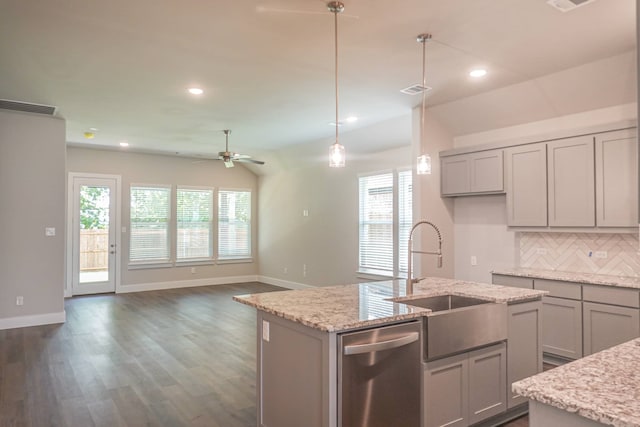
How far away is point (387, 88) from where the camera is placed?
183 inches

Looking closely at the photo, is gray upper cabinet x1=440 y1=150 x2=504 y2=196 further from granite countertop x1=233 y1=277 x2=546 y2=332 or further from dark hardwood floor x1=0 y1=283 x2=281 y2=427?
dark hardwood floor x1=0 y1=283 x2=281 y2=427

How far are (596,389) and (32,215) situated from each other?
6.73 metres

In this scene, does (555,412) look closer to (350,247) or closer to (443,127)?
(443,127)

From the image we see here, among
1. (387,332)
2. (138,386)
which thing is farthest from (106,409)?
(387,332)

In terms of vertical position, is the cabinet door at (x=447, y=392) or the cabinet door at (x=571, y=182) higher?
the cabinet door at (x=571, y=182)

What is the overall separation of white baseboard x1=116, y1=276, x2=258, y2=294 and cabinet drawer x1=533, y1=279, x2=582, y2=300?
290 inches

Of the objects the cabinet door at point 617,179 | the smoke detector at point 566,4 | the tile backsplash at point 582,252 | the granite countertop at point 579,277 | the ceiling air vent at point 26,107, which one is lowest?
the granite countertop at point 579,277

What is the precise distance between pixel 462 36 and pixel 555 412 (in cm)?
295

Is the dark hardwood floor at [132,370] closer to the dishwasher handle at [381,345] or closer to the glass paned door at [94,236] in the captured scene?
the dishwasher handle at [381,345]

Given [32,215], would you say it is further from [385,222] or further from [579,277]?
[579,277]

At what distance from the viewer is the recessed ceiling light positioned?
13.4 ft

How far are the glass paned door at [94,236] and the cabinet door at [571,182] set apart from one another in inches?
318

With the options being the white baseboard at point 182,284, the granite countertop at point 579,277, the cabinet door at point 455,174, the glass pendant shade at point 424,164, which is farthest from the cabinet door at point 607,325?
the white baseboard at point 182,284

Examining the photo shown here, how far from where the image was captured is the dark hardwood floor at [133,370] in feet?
10.4
